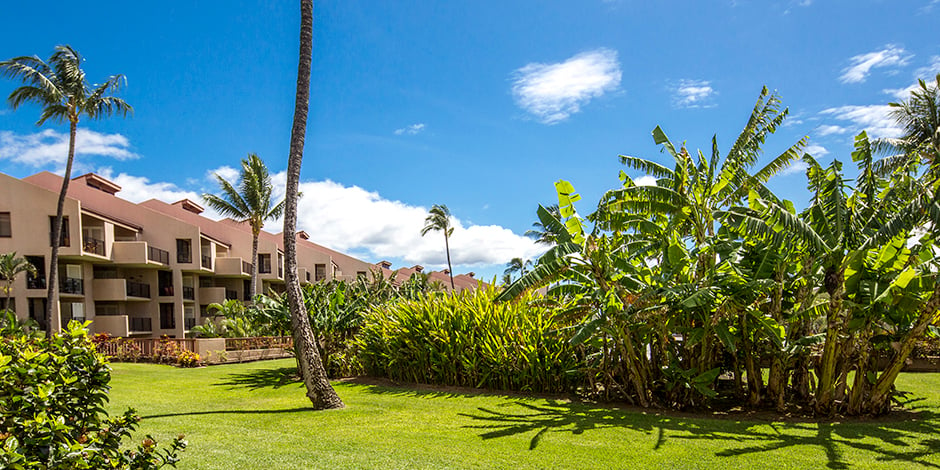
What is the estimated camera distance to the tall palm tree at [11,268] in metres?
26.9

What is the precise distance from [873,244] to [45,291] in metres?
34.5

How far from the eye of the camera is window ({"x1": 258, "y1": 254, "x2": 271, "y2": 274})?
47281 mm

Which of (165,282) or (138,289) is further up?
(165,282)

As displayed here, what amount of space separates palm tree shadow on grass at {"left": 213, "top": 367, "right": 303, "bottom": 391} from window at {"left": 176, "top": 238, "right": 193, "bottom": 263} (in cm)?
2046

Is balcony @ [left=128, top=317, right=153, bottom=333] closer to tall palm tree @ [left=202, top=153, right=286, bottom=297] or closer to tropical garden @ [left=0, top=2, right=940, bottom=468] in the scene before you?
tall palm tree @ [left=202, top=153, right=286, bottom=297]

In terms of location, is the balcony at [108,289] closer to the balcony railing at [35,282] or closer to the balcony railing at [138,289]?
the balcony railing at [138,289]

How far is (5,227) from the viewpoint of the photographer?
2944cm

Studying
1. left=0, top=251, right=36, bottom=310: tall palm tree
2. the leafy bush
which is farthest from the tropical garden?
left=0, top=251, right=36, bottom=310: tall palm tree

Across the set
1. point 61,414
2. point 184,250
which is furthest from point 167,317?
point 61,414

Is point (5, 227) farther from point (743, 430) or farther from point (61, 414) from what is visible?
point (743, 430)

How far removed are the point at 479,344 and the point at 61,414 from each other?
1079cm

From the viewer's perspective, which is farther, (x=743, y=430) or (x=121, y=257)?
(x=121, y=257)

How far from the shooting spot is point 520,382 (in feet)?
45.0

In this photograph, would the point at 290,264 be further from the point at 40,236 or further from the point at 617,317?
the point at 40,236
